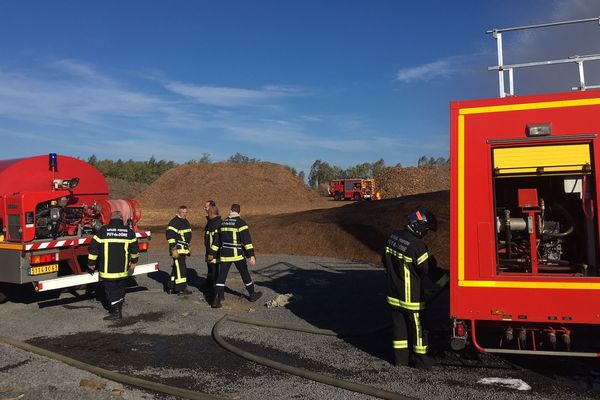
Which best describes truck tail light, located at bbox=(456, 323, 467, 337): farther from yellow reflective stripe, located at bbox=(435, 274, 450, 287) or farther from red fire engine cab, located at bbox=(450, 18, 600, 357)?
yellow reflective stripe, located at bbox=(435, 274, 450, 287)

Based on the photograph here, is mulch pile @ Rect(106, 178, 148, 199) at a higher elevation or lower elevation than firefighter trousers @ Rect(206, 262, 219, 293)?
higher

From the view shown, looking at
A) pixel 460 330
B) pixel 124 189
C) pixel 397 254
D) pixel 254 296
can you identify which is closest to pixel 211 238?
pixel 254 296

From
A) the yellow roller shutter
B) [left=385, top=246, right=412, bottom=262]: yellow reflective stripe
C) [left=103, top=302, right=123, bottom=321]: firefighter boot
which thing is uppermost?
the yellow roller shutter

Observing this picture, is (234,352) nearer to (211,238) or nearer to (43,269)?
(43,269)

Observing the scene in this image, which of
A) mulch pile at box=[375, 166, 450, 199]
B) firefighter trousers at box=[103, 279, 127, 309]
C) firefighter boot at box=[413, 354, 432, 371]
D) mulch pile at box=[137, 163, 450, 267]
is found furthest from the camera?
mulch pile at box=[375, 166, 450, 199]

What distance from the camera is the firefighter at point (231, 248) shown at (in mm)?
8375

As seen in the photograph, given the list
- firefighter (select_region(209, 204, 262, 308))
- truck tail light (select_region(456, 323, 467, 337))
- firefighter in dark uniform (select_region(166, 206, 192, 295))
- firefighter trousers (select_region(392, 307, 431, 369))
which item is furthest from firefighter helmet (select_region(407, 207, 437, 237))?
firefighter in dark uniform (select_region(166, 206, 192, 295))

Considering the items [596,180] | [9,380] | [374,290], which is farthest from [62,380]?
[374,290]

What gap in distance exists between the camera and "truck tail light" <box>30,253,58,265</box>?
24.8 ft

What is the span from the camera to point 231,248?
27.7ft

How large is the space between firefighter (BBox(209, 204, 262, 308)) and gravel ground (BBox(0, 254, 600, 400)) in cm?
40

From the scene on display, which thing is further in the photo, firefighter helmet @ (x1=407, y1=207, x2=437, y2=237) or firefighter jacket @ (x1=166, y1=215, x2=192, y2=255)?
firefighter jacket @ (x1=166, y1=215, x2=192, y2=255)

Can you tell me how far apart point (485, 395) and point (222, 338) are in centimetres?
331

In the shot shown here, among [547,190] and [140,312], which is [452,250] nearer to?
[547,190]
